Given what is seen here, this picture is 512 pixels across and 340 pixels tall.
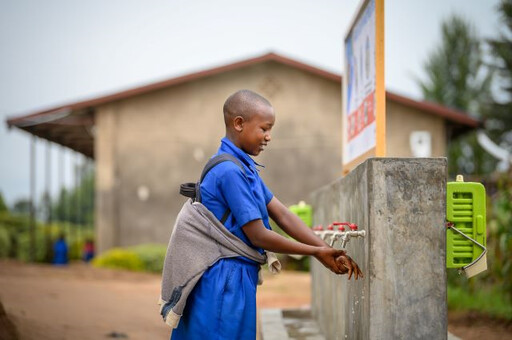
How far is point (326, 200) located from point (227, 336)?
9.49ft

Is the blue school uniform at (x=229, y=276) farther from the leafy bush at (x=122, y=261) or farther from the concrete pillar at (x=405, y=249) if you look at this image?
the leafy bush at (x=122, y=261)

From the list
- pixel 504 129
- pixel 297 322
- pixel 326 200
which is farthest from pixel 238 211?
pixel 504 129

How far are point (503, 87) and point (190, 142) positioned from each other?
16986 mm

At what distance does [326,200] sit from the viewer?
18.2 ft

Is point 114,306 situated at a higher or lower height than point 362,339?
lower

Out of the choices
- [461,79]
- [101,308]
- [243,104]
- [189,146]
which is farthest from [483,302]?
[461,79]

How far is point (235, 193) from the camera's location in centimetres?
276

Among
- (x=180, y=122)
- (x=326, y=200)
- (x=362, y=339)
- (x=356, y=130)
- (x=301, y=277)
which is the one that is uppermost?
(x=180, y=122)

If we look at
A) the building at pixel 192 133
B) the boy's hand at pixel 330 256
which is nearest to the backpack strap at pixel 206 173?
the boy's hand at pixel 330 256

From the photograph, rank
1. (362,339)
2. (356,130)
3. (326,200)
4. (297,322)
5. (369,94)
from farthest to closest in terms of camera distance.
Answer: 1. (297,322)
2. (326,200)
3. (356,130)
4. (369,94)
5. (362,339)

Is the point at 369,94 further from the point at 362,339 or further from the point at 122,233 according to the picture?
the point at 122,233

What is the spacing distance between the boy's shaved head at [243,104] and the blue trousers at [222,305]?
Result: 0.67 metres

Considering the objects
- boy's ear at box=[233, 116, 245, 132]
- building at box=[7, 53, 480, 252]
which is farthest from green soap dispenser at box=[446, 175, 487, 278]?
building at box=[7, 53, 480, 252]

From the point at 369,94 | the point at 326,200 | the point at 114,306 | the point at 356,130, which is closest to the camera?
the point at 369,94
